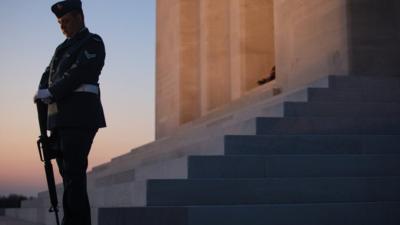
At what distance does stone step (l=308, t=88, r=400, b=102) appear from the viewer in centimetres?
1052

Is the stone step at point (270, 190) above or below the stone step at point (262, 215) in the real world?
above

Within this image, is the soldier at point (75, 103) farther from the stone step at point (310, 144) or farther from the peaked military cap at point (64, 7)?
the stone step at point (310, 144)

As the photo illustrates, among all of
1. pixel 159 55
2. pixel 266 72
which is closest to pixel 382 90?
pixel 266 72

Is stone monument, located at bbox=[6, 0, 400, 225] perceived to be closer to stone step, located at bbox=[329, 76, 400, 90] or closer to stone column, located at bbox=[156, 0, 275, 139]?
stone step, located at bbox=[329, 76, 400, 90]

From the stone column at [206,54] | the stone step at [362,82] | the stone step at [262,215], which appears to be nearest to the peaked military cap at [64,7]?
the stone step at [262,215]

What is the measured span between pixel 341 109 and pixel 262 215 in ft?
10.7

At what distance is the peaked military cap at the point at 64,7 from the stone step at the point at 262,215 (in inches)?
85.2

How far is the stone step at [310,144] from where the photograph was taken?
28.5 feet

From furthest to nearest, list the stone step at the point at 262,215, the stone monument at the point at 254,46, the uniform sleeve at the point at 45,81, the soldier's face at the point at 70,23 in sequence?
the stone monument at the point at 254,46 → the stone step at the point at 262,215 → the uniform sleeve at the point at 45,81 → the soldier's face at the point at 70,23

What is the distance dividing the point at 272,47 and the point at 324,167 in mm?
11180

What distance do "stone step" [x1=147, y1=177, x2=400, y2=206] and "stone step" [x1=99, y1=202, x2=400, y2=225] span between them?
320mm

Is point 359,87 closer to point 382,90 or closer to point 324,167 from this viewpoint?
point 382,90

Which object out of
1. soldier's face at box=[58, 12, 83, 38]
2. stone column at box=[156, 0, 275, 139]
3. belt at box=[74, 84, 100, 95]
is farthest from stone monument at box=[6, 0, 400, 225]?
stone column at box=[156, 0, 275, 139]

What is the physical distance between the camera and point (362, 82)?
11.1m
